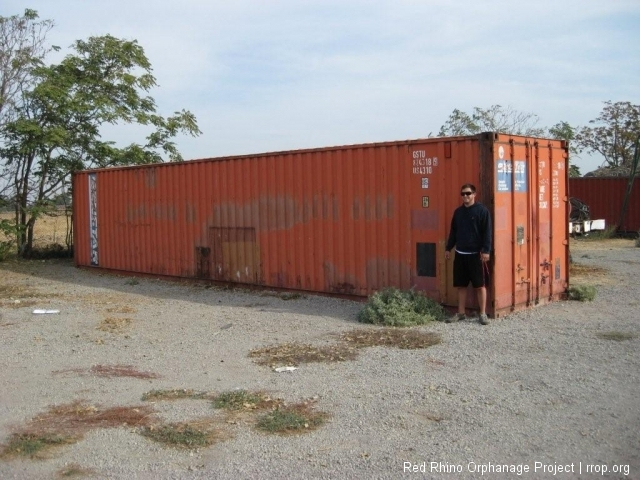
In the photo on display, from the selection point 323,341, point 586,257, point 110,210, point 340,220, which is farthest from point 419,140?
point 586,257

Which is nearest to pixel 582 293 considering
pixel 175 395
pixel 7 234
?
pixel 175 395

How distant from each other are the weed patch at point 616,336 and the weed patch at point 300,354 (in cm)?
298

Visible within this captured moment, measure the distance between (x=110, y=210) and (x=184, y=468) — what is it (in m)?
12.6

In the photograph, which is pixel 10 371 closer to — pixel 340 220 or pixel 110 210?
pixel 340 220

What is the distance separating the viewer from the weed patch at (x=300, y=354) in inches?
283

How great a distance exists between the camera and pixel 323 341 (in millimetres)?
8133

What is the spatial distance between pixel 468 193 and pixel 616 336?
2.46 metres

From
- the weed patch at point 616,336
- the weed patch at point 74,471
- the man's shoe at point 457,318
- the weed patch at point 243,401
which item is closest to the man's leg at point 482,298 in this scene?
the man's shoe at point 457,318

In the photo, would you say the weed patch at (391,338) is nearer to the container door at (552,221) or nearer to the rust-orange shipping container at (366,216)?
the rust-orange shipping container at (366,216)

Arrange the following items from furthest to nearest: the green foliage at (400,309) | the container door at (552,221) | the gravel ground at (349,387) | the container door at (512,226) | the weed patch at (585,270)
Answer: the weed patch at (585,270) < the container door at (552,221) < the container door at (512,226) < the green foliage at (400,309) < the gravel ground at (349,387)

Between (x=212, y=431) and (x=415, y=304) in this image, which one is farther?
(x=415, y=304)

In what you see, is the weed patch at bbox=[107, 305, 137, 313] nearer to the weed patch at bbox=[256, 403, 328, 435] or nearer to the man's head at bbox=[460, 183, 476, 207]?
the man's head at bbox=[460, 183, 476, 207]

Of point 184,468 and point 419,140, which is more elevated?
point 419,140

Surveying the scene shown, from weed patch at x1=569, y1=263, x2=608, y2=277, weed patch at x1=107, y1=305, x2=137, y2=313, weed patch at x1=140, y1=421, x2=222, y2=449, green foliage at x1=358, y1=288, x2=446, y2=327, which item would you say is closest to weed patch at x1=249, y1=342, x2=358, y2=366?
green foliage at x1=358, y1=288, x2=446, y2=327
